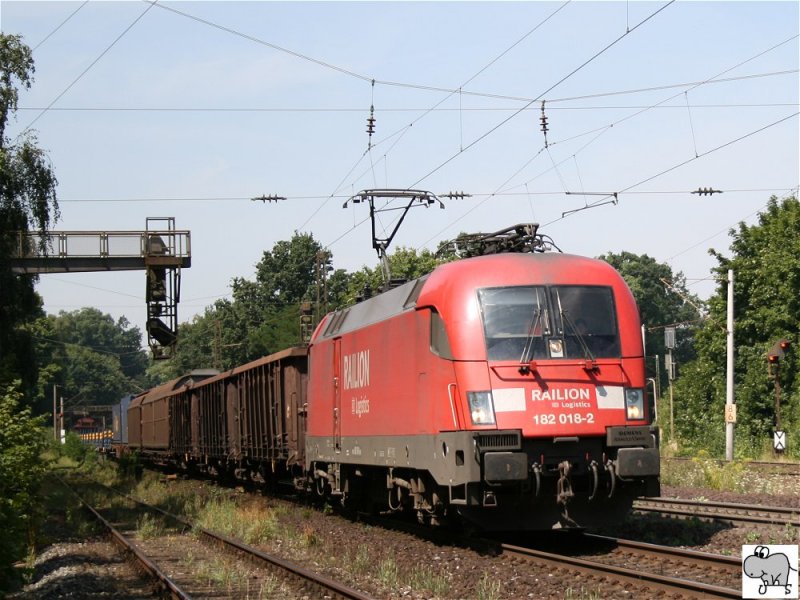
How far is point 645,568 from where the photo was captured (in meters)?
11.3

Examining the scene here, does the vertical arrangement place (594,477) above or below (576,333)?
below

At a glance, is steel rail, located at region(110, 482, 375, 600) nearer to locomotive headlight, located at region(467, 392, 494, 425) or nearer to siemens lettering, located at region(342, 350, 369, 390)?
locomotive headlight, located at region(467, 392, 494, 425)

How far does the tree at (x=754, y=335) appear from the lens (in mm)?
39031

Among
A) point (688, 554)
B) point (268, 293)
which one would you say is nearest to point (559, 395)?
point (688, 554)

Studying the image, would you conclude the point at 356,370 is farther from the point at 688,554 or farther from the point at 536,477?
the point at 688,554

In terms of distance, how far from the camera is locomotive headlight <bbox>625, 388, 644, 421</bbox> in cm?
1266

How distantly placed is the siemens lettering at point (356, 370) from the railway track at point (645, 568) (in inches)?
159

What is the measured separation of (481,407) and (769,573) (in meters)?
3.72

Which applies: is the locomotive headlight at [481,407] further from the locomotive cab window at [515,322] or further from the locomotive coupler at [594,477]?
the locomotive coupler at [594,477]

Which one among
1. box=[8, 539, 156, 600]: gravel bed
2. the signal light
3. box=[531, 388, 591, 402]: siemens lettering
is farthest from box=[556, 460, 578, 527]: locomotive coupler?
the signal light

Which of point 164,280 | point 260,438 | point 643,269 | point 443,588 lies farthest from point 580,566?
point 643,269

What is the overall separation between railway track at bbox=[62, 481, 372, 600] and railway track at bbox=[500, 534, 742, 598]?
7.28 feet

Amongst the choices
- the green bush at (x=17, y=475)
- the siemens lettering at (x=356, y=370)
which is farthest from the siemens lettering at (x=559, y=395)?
the green bush at (x=17, y=475)

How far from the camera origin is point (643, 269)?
109 m
